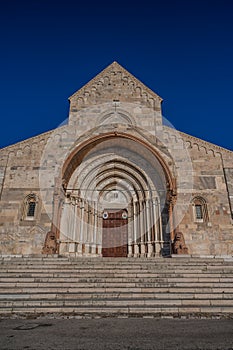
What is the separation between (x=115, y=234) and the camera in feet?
49.8

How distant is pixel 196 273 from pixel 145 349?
5.66 m

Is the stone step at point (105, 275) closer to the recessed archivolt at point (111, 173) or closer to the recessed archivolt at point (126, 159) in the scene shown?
the recessed archivolt at point (126, 159)

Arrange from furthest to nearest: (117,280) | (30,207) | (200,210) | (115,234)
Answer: (115,234), (200,210), (30,207), (117,280)

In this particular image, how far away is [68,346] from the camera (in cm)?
298

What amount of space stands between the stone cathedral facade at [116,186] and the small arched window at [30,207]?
5 centimetres

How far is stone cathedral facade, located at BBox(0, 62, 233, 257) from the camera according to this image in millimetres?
12758

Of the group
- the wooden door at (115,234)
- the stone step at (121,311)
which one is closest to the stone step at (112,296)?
the stone step at (121,311)

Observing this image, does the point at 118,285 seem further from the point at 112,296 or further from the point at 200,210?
the point at 200,210

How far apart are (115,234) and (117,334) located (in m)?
11.7

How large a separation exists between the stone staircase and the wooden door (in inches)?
218

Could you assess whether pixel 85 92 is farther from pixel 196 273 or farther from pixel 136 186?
pixel 196 273

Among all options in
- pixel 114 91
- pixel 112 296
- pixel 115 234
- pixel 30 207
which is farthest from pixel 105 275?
pixel 114 91

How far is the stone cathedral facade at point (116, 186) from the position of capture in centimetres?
1276

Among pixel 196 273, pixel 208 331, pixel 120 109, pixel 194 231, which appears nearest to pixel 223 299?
pixel 196 273
